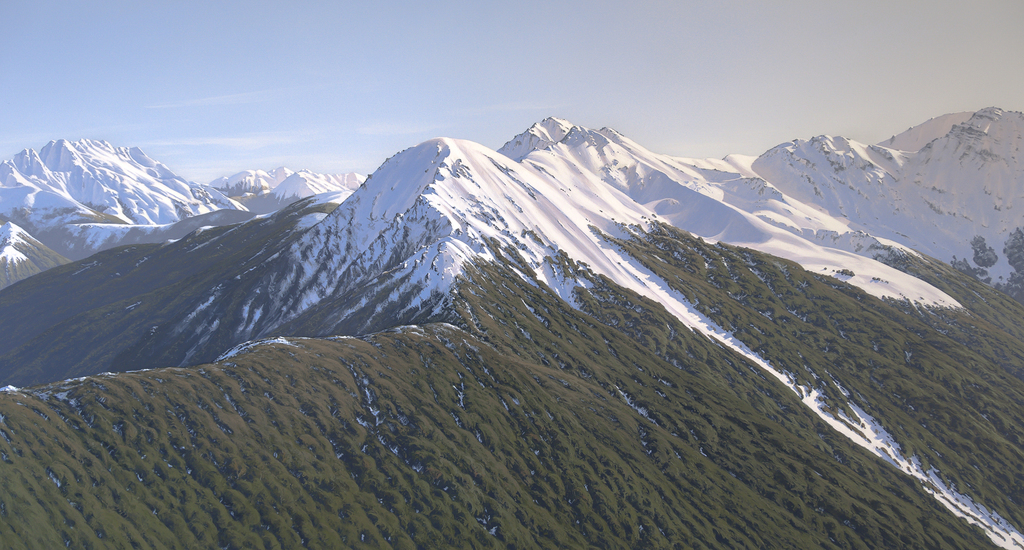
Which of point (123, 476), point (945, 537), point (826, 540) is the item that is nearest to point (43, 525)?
point (123, 476)

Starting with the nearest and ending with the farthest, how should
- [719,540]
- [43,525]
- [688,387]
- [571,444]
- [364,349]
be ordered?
[43,525], [719,540], [571,444], [364,349], [688,387]

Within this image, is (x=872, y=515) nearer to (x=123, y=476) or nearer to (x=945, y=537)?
(x=945, y=537)

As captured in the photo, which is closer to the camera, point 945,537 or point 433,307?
point 945,537

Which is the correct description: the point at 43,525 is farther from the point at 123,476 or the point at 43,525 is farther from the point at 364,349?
the point at 364,349

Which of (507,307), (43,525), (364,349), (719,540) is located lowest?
(43,525)

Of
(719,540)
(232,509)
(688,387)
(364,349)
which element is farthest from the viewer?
(688,387)

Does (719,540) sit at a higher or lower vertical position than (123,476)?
higher
